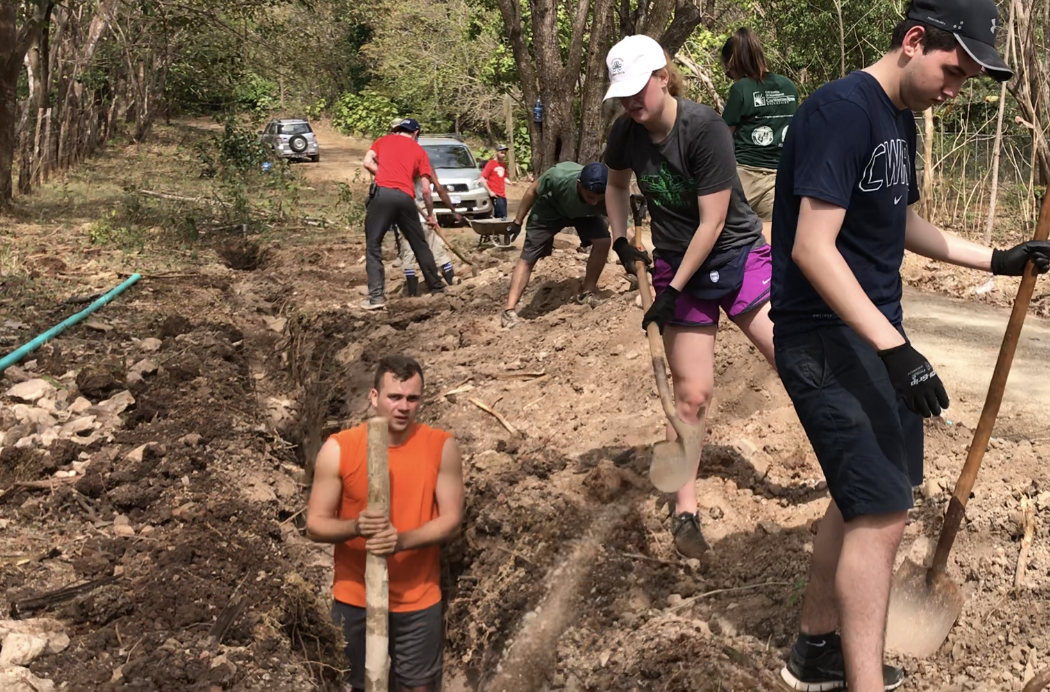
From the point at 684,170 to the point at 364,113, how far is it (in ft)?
132

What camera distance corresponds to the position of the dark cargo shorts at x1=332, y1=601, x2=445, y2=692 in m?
4.18

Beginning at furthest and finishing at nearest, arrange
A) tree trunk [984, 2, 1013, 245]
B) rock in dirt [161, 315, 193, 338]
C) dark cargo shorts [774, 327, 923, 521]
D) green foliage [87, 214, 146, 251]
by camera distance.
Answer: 1. green foliage [87, 214, 146, 251]
2. rock in dirt [161, 315, 193, 338]
3. tree trunk [984, 2, 1013, 245]
4. dark cargo shorts [774, 327, 923, 521]

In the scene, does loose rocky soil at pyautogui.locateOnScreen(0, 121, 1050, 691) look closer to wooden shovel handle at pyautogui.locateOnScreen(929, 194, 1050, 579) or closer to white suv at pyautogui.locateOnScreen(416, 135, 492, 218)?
wooden shovel handle at pyautogui.locateOnScreen(929, 194, 1050, 579)

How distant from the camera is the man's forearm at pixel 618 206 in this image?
4.35 meters

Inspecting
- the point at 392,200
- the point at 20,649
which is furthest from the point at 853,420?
the point at 392,200

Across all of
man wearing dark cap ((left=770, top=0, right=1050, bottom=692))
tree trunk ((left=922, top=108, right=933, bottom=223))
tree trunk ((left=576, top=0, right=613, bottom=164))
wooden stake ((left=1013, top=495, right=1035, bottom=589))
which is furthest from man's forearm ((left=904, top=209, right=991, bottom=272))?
tree trunk ((left=576, top=0, right=613, bottom=164))

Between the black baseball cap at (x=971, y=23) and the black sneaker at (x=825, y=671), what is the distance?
5.69 ft

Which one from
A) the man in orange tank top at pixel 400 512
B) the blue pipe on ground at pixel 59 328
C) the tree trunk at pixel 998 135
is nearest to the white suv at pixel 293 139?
the blue pipe on ground at pixel 59 328

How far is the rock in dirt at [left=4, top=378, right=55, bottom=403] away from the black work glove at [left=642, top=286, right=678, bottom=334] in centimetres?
493

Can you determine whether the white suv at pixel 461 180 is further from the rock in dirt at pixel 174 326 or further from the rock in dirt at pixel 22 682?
the rock in dirt at pixel 22 682

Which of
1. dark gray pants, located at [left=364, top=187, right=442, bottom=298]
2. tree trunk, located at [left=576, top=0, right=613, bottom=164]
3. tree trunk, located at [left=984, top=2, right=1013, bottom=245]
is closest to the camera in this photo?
tree trunk, located at [left=984, top=2, right=1013, bottom=245]

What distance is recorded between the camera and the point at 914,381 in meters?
2.53

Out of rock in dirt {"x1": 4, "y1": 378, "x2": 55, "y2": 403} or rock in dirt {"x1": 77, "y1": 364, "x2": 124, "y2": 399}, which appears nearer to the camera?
rock in dirt {"x1": 4, "y1": 378, "x2": 55, "y2": 403}

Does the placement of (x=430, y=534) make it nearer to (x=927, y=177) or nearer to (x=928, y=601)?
(x=928, y=601)
